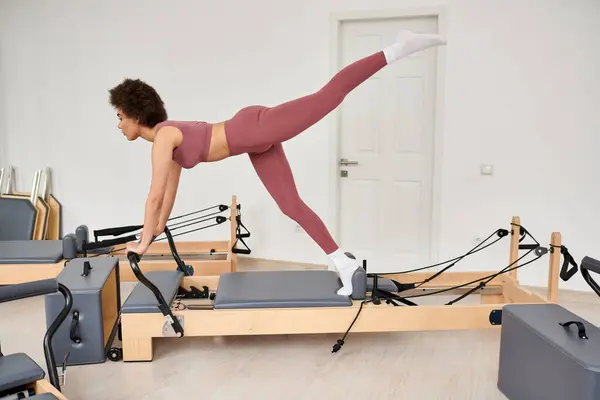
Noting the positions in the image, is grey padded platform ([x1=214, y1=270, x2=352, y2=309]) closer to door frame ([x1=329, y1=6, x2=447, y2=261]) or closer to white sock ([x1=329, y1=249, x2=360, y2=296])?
white sock ([x1=329, y1=249, x2=360, y2=296])

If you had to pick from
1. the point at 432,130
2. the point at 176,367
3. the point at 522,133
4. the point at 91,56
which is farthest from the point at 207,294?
the point at 91,56

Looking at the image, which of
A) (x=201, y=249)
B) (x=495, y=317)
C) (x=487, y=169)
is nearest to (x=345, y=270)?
(x=495, y=317)

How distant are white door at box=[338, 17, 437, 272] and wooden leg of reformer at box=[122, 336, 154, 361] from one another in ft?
7.49

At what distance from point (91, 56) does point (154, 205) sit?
3053 mm

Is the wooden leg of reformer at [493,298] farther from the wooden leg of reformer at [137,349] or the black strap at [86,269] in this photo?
the black strap at [86,269]

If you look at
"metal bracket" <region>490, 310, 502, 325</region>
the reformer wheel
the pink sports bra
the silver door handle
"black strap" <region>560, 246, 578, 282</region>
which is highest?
the pink sports bra

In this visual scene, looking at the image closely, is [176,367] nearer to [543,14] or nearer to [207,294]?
[207,294]

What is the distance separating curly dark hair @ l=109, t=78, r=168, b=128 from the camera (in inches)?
111

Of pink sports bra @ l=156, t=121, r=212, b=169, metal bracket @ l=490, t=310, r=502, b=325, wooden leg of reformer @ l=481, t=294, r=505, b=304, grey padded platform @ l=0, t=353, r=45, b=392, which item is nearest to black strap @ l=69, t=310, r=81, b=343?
grey padded platform @ l=0, t=353, r=45, b=392

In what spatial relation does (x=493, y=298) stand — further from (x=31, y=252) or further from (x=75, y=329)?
(x=31, y=252)

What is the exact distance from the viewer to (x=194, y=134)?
2824mm

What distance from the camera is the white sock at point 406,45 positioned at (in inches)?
108

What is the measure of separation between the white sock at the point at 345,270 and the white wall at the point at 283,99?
169cm

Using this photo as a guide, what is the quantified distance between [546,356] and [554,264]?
0.96 m
